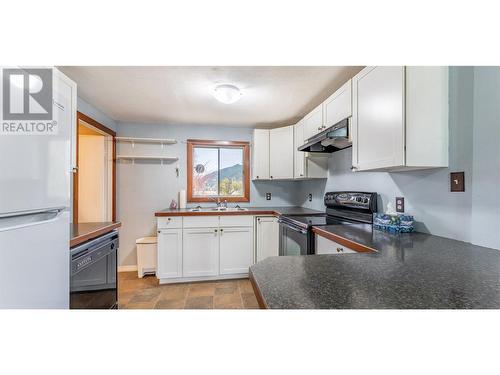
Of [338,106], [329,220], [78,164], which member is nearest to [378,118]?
[338,106]

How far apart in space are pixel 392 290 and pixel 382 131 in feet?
3.59

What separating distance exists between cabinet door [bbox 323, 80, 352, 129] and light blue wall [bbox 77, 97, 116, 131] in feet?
8.62

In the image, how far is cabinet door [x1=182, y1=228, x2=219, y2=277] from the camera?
8.48 ft

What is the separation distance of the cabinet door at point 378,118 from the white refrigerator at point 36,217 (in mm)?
1904

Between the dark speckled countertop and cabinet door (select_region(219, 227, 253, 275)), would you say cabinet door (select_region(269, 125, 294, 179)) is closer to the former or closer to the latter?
cabinet door (select_region(219, 227, 253, 275))

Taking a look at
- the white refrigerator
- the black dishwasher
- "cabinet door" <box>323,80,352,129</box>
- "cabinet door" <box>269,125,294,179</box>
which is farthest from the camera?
"cabinet door" <box>269,125,294,179</box>

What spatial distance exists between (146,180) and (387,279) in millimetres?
3230

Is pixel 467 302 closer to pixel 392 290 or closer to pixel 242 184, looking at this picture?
pixel 392 290

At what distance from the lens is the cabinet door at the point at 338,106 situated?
168 cm

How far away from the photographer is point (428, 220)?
1349 mm

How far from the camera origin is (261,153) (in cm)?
305

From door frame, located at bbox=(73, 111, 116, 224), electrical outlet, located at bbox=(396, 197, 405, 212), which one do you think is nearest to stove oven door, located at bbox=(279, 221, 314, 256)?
electrical outlet, located at bbox=(396, 197, 405, 212)

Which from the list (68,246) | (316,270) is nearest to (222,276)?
(68,246)

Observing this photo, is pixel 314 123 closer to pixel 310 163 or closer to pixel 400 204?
pixel 310 163
